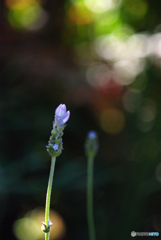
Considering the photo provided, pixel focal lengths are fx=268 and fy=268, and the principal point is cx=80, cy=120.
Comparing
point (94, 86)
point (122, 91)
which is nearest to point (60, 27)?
point (94, 86)

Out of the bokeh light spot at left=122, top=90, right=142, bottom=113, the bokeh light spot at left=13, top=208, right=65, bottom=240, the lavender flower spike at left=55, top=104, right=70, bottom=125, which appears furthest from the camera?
the bokeh light spot at left=122, top=90, right=142, bottom=113

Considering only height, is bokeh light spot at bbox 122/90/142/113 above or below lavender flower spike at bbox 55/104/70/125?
above

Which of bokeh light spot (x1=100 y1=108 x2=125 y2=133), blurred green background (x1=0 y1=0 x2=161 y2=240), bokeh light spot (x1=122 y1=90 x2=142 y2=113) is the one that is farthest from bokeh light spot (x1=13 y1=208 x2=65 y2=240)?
bokeh light spot (x1=122 y1=90 x2=142 y2=113)

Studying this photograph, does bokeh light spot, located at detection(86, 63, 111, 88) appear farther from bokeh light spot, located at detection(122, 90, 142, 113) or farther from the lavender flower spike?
the lavender flower spike

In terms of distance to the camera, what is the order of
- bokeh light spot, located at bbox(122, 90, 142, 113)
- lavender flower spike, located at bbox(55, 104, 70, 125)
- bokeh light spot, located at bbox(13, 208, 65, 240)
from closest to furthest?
1. lavender flower spike, located at bbox(55, 104, 70, 125)
2. bokeh light spot, located at bbox(13, 208, 65, 240)
3. bokeh light spot, located at bbox(122, 90, 142, 113)

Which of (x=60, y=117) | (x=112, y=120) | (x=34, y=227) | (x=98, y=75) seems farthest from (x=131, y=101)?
(x=60, y=117)

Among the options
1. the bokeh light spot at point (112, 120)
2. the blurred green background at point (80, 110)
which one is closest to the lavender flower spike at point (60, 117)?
the blurred green background at point (80, 110)

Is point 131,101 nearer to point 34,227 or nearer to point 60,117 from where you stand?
point 34,227

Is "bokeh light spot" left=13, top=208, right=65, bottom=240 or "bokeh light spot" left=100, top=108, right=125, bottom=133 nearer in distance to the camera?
"bokeh light spot" left=13, top=208, right=65, bottom=240
